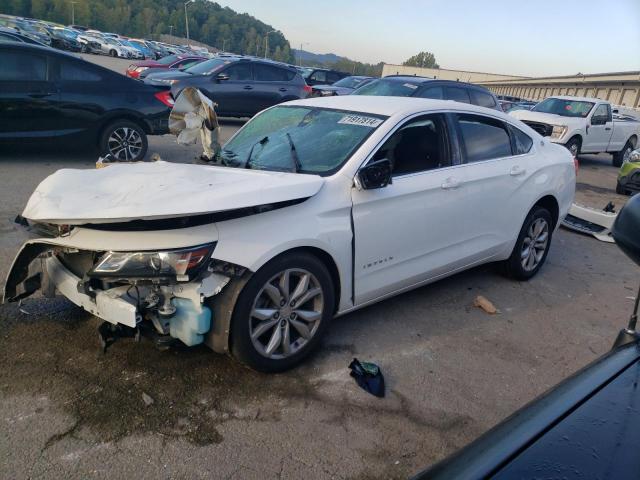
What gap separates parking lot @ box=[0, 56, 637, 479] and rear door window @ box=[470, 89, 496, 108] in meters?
7.54

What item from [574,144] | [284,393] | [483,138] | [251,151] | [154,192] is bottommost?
[284,393]

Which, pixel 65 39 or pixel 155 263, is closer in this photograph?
pixel 155 263

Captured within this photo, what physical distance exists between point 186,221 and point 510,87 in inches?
3730

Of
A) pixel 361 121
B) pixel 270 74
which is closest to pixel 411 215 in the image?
pixel 361 121

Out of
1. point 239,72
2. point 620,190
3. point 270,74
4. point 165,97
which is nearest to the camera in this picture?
point 165,97

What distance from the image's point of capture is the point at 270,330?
3.20 metres

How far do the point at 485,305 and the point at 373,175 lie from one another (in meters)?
1.86

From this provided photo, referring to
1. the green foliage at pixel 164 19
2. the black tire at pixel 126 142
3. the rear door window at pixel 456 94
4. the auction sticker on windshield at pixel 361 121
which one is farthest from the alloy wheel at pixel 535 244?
the green foliage at pixel 164 19

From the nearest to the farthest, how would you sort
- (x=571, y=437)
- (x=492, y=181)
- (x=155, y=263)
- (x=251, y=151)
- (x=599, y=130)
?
(x=571, y=437) → (x=155, y=263) → (x=251, y=151) → (x=492, y=181) → (x=599, y=130)

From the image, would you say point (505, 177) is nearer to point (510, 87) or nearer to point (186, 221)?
point (186, 221)

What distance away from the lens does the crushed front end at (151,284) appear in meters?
2.78

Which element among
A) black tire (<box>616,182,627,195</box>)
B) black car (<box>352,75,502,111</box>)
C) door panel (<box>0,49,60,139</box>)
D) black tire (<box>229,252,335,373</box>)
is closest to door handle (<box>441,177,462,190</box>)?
black tire (<box>229,252,335,373</box>)

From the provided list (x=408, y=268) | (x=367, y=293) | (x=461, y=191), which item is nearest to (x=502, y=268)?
(x=461, y=191)

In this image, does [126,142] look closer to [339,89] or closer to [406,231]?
[406,231]
